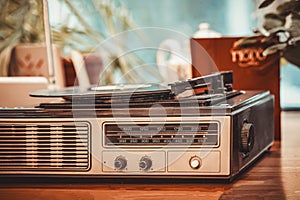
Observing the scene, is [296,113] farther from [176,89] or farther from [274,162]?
[176,89]

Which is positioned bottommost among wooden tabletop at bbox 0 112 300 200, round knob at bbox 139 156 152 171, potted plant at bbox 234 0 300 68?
wooden tabletop at bbox 0 112 300 200

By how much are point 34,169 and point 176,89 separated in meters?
0.27

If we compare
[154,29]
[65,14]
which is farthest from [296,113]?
[65,14]

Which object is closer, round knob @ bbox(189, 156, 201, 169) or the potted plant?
round knob @ bbox(189, 156, 201, 169)

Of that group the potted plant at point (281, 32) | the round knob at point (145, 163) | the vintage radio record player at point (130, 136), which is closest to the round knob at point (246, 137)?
the vintage radio record player at point (130, 136)

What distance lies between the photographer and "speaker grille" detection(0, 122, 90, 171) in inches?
41.2

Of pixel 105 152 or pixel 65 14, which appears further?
pixel 65 14

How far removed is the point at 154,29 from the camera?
2.66 m

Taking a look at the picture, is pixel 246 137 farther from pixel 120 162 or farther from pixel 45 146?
pixel 45 146

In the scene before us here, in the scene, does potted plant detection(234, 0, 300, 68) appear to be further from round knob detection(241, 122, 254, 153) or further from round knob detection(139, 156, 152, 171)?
round knob detection(139, 156, 152, 171)

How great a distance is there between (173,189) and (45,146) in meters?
0.22

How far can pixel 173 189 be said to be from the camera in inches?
39.8

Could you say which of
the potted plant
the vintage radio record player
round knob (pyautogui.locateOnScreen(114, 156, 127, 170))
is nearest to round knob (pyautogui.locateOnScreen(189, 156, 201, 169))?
the vintage radio record player

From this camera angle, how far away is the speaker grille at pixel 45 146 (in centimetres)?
105
